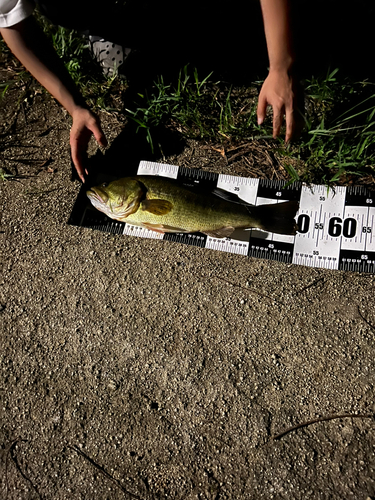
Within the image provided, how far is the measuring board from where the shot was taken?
3201mm

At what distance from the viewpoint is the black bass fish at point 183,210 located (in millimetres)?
3143

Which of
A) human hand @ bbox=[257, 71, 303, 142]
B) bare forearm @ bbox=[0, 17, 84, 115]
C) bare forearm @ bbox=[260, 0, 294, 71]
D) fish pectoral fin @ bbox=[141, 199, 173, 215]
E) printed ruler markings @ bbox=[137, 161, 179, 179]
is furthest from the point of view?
printed ruler markings @ bbox=[137, 161, 179, 179]

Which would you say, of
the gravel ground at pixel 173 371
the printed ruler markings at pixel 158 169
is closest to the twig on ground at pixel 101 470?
the gravel ground at pixel 173 371

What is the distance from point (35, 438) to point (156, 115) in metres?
2.75

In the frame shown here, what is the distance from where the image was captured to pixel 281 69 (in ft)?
8.83

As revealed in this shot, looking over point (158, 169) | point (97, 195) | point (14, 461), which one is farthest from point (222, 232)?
point (14, 461)

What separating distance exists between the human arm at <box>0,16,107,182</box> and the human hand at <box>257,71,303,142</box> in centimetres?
129

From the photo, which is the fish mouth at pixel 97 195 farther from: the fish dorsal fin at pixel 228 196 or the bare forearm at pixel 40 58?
the fish dorsal fin at pixel 228 196

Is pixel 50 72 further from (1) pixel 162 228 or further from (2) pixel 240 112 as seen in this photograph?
(2) pixel 240 112

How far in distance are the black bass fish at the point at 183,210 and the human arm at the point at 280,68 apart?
0.63 m

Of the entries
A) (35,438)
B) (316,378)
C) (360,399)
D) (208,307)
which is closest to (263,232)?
A: (208,307)

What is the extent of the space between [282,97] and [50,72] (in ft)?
5.73

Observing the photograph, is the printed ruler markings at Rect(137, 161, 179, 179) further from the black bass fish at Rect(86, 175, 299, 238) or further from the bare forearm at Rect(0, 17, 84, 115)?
the bare forearm at Rect(0, 17, 84, 115)

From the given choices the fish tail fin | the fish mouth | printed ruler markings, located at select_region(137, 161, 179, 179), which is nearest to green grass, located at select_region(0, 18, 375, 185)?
printed ruler markings, located at select_region(137, 161, 179, 179)
